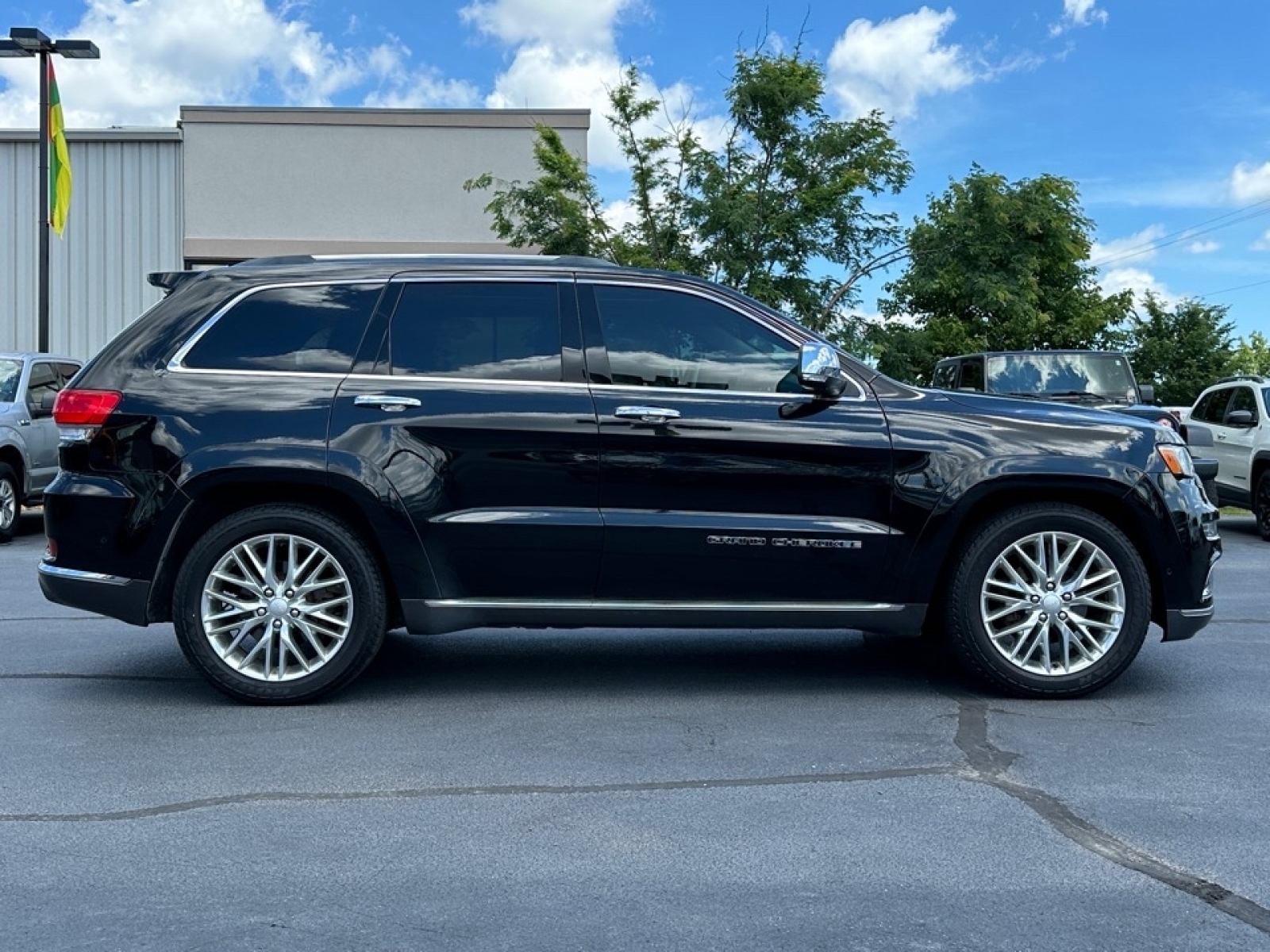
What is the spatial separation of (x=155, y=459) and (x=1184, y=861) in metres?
4.23

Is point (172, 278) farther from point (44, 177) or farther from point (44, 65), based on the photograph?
point (44, 65)

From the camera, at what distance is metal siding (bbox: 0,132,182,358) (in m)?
27.4

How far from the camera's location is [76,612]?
8703mm

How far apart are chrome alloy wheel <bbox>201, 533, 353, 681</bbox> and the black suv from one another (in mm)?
13

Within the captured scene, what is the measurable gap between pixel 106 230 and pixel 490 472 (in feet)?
79.5

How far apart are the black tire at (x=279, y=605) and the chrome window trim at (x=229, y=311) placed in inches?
23.6

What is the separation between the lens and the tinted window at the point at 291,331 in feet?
19.7

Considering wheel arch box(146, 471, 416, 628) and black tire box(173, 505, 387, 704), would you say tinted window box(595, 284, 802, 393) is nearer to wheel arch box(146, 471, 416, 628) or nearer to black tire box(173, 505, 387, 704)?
wheel arch box(146, 471, 416, 628)

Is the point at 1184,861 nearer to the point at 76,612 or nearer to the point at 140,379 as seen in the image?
the point at 140,379

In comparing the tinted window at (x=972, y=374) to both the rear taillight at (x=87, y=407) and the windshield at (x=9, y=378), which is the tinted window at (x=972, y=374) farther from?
the rear taillight at (x=87, y=407)

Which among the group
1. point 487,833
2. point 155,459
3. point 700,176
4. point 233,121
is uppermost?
point 233,121

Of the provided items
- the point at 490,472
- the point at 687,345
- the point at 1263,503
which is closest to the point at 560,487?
the point at 490,472

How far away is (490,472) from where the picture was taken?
19.2 feet

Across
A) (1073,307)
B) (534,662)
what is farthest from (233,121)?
(1073,307)
